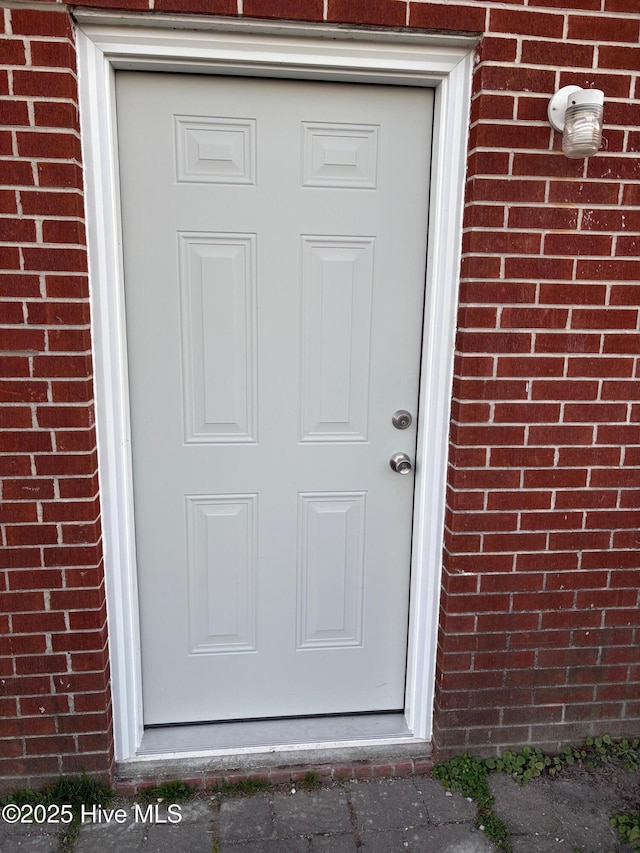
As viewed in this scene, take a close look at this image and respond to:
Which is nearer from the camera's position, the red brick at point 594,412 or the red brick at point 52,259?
the red brick at point 52,259

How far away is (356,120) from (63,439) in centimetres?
152

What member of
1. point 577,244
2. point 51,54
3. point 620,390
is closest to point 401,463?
point 620,390

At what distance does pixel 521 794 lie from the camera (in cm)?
233

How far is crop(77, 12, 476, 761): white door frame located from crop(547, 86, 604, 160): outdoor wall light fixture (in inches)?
11.7

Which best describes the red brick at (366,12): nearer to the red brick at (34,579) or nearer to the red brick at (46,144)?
the red brick at (46,144)

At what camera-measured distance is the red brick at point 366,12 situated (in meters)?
1.93

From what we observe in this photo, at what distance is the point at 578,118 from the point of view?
1941mm

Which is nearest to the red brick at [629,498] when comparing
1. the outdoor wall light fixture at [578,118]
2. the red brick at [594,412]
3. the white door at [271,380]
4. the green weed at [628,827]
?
the red brick at [594,412]

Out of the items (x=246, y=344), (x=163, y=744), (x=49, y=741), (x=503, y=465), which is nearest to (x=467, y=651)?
(x=503, y=465)

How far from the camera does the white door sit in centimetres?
217

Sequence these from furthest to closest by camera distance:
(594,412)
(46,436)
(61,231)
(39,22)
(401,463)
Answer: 1. (401,463)
2. (594,412)
3. (46,436)
4. (61,231)
5. (39,22)

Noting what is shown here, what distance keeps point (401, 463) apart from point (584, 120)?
1.30 m

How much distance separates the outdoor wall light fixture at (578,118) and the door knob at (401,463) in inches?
47.1

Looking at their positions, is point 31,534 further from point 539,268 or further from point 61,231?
point 539,268
